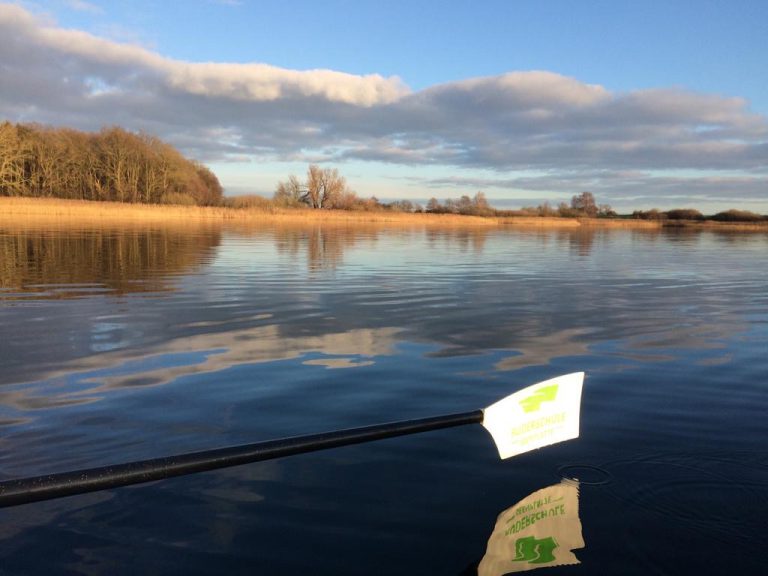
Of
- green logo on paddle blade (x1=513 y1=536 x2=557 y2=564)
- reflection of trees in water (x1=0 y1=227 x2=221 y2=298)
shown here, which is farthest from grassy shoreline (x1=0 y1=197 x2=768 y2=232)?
green logo on paddle blade (x1=513 y1=536 x2=557 y2=564)

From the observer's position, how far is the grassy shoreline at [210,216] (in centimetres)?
5025

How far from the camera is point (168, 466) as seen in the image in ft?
8.57

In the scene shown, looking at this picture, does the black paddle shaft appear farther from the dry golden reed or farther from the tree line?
the tree line

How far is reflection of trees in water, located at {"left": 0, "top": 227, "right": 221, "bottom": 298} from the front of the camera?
1309 centimetres

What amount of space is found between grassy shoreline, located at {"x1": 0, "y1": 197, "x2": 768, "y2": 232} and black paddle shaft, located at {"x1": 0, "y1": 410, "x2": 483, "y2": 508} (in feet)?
157

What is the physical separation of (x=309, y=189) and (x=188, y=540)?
322 feet

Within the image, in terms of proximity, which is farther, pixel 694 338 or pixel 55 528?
pixel 694 338

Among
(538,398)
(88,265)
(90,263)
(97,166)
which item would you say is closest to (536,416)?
(538,398)

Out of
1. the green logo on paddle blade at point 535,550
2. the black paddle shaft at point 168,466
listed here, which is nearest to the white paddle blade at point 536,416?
the green logo on paddle blade at point 535,550

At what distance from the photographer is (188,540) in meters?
3.25

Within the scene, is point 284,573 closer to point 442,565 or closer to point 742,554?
point 442,565

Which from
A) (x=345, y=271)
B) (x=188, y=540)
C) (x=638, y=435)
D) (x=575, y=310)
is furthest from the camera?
(x=345, y=271)

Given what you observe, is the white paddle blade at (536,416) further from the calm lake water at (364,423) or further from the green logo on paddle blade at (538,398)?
the calm lake water at (364,423)

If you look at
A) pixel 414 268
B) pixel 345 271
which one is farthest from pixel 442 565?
pixel 414 268
